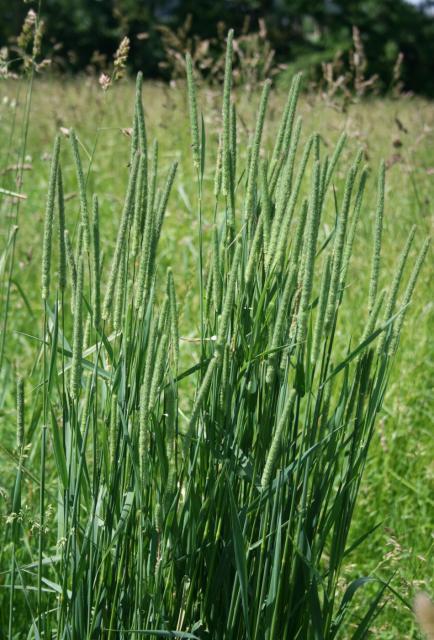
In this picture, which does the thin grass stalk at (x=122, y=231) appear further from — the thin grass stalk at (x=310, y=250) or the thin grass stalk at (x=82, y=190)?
the thin grass stalk at (x=310, y=250)

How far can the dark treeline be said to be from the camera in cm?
2052

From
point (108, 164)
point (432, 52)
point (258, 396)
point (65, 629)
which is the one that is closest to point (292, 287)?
point (258, 396)

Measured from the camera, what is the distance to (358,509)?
6.81 ft

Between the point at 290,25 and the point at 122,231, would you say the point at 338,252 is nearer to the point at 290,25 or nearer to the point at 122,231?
the point at 122,231

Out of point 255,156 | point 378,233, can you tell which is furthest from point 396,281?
point 255,156

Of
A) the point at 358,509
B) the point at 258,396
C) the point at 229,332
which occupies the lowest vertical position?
the point at 358,509

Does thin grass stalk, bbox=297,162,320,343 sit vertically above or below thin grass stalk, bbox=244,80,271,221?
below

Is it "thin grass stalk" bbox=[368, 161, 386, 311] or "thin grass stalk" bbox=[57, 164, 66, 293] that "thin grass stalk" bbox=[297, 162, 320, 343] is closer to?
"thin grass stalk" bbox=[368, 161, 386, 311]

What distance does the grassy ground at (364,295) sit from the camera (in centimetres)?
190

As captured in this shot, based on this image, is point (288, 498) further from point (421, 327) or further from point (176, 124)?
point (176, 124)

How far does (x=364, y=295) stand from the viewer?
9.90ft

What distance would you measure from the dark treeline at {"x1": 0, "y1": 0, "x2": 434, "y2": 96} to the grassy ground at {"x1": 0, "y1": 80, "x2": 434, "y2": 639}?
1536 cm

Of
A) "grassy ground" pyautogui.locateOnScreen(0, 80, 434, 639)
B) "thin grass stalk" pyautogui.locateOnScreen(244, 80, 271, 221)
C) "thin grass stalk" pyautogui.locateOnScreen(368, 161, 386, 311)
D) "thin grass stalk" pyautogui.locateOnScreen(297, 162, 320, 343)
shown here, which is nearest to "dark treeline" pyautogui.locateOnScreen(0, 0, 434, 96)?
"grassy ground" pyautogui.locateOnScreen(0, 80, 434, 639)

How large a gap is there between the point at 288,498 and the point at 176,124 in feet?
15.4
